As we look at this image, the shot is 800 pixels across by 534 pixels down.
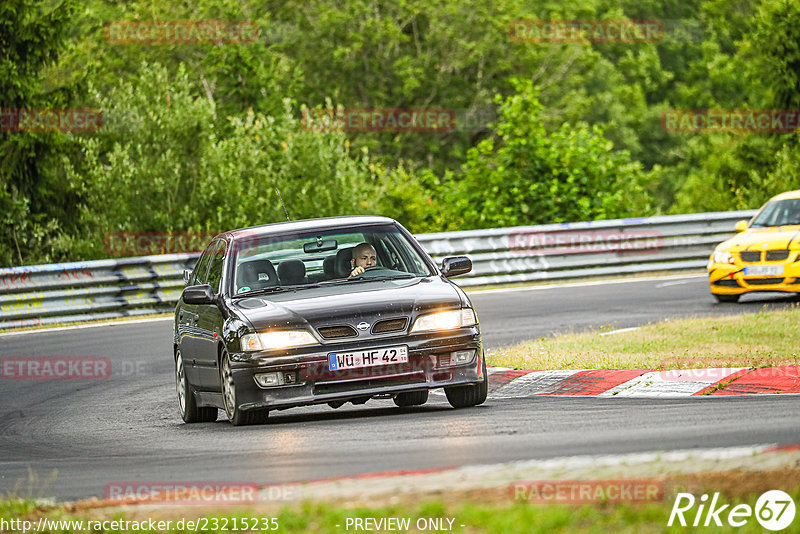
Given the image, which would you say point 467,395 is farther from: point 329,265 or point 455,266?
point 329,265

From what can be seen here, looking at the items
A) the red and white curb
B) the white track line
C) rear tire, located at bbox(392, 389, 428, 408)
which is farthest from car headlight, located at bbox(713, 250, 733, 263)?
rear tire, located at bbox(392, 389, 428, 408)

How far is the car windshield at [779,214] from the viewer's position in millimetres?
19406

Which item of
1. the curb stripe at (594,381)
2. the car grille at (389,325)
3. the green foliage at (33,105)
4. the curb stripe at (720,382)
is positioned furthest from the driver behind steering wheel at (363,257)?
the green foliage at (33,105)

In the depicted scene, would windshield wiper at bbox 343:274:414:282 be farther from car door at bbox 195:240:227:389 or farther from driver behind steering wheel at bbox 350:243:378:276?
car door at bbox 195:240:227:389

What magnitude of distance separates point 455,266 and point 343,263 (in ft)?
2.87

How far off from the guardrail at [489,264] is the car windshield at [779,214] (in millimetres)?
5198

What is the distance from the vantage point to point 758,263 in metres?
18.4

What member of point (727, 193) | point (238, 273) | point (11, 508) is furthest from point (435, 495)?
point (727, 193)

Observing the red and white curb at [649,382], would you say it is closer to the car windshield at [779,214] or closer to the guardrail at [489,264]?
the car windshield at [779,214]

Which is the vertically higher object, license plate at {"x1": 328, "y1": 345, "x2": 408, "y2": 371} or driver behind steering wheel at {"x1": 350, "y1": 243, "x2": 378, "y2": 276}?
driver behind steering wheel at {"x1": 350, "y1": 243, "x2": 378, "y2": 276}

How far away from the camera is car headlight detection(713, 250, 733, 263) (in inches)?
735

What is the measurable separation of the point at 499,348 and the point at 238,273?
4557mm

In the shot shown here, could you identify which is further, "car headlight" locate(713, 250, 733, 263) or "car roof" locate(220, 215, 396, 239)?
"car headlight" locate(713, 250, 733, 263)

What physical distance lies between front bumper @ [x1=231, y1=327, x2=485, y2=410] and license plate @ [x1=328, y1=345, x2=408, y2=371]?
28 millimetres
